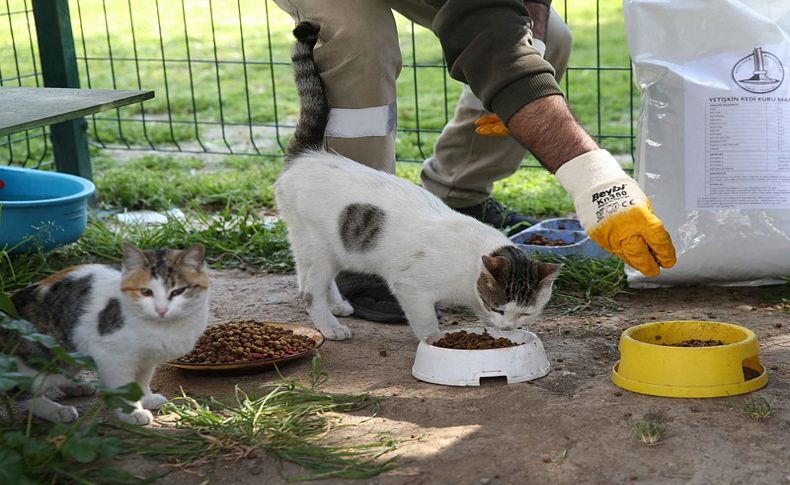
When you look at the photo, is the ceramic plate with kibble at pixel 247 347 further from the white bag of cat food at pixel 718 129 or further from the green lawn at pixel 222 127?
the white bag of cat food at pixel 718 129

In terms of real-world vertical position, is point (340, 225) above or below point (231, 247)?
above

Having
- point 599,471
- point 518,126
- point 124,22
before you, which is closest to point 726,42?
point 518,126

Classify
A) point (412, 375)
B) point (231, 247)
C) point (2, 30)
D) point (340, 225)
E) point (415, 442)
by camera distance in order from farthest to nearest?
1. point (2, 30)
2. point (231, 247)
3. point (340, 225)
4. point (412, 375)
5. point (415, 442)

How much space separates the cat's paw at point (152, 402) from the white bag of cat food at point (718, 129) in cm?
194

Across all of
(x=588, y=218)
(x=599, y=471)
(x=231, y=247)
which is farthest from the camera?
(x=231, y=247)

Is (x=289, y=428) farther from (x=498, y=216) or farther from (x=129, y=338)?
(x=498, y=216)

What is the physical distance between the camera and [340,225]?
3.57 m

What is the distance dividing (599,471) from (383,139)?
179 cm

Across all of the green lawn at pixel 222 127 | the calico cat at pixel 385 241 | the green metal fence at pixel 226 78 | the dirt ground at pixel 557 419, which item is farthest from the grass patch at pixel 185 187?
the dirt ground at pixel 557 419

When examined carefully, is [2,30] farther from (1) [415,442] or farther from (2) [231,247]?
(1) [415,442]

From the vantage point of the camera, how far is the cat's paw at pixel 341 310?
393cm

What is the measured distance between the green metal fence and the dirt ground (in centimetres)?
151

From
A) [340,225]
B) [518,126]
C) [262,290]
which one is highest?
[518,126]

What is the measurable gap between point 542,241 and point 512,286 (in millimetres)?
1272
